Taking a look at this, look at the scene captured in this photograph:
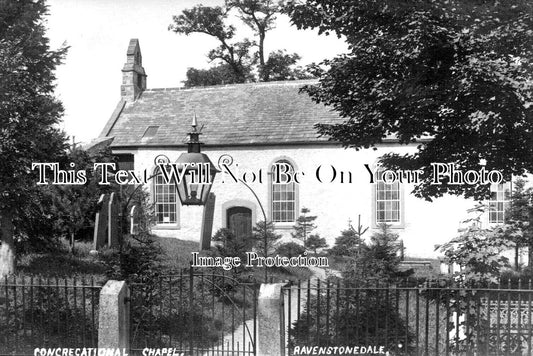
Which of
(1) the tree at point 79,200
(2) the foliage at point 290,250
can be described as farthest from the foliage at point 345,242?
(1) the tree at point 79,200

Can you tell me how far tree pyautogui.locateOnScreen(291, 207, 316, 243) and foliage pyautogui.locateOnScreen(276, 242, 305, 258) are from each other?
2.09 ft

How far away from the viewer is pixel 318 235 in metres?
12.4

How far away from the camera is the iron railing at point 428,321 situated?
6.35 meters

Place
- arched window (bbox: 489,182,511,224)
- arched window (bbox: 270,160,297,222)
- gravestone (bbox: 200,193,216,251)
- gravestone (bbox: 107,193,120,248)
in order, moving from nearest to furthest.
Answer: arched window (bbox: 489,182,511,224) → gravestone (bbox: 107,193,120,248) → gravestone (bbox: 200,193,216,251) → arched window (bbox: 270,160,297,222)

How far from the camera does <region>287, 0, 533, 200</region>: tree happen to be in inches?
281

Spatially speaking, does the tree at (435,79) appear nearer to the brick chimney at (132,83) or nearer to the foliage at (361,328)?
the foliage at (361,328)

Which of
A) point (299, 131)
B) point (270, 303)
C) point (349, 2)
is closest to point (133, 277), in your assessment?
point (270, 303)

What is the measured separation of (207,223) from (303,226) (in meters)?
2.29

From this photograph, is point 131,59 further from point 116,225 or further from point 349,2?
point 349,2

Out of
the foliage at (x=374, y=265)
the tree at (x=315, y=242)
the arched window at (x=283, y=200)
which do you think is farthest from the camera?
the arched window at (x=283, y=200)

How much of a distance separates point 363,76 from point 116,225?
20.6ft

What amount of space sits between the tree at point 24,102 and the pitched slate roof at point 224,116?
13.5 feet

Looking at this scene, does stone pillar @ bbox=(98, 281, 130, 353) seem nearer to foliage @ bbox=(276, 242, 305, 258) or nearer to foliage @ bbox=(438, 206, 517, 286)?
foliage @ bbox=(438, 206, 517, 286)

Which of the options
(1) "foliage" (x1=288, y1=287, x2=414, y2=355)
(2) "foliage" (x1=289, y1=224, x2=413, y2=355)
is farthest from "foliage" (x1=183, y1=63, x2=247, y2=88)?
(1) "foliage" (x1=288, y1=287, x2=414, y2=355)
